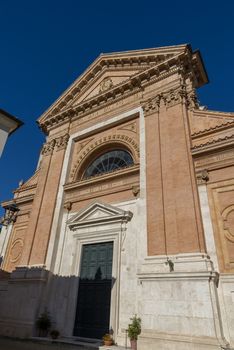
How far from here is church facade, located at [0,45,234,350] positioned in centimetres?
752

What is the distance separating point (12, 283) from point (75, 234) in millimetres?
3715

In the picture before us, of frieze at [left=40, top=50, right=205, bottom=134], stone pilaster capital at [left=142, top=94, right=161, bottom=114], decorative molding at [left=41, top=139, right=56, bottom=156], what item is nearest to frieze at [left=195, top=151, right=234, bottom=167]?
frieze at [left=40, top=50, right=205, bottom=134]

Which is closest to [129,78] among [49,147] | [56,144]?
[56,144]

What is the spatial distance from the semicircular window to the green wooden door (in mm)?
3991

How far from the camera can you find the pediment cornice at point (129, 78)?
482 inches

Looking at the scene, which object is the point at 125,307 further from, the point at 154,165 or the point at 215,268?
the point at 154,165

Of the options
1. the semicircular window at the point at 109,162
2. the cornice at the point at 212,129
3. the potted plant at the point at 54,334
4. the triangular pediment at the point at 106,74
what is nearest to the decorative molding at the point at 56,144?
the triangular pediment at the point at 106,74

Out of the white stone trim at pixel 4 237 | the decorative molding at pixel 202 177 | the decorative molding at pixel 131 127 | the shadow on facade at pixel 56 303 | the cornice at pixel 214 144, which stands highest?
the decorative molding at pixel 131 127

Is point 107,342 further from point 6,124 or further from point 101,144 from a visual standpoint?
point 101,144

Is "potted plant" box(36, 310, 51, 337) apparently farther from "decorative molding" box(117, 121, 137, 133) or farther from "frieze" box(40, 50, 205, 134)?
"frieze" box(40, 50, 205, 134)

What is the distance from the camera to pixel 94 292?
9922mm

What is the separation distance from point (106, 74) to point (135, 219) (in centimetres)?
1007

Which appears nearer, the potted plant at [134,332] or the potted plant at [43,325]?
the potted plant at [134,332]

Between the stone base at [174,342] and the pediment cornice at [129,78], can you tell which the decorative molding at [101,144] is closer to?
the pediment cornice at [129,78]
